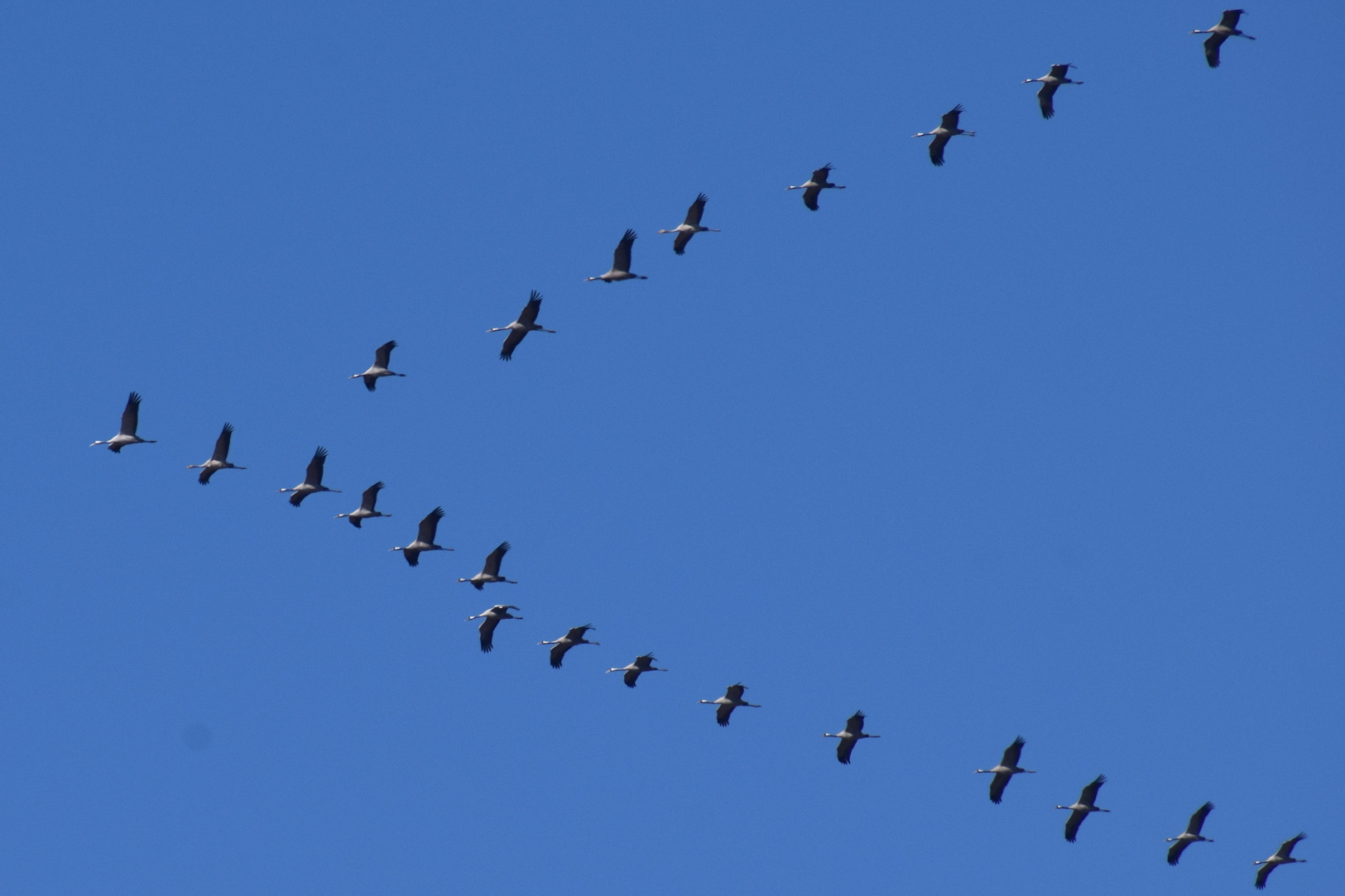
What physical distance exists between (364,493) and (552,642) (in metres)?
6.70

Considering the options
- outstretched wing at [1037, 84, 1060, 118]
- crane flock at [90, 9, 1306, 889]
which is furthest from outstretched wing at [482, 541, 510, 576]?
outstretched wing at [1037, 84, 1060, 118]

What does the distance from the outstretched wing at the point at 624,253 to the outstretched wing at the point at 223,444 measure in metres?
11.5

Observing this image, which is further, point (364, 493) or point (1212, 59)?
point (364, 493)

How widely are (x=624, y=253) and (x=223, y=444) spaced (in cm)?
1223

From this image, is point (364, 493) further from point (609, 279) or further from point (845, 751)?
point (845, 751)

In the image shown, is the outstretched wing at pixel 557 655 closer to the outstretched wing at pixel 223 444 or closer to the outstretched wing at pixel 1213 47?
the outstretched wing at pixel 223 444

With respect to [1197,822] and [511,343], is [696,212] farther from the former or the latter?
[1197,822]

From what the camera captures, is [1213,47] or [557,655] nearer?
[1213,47]

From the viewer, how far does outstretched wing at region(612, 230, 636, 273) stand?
218ft

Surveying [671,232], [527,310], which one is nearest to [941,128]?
[671,232]

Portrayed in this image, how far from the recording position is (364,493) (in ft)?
226

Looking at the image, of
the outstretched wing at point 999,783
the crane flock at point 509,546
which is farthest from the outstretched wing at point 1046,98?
the outstretched wing at point 999,783

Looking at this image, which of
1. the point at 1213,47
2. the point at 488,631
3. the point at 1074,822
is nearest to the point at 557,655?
the point at 488,631

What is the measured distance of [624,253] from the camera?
2628 inches
